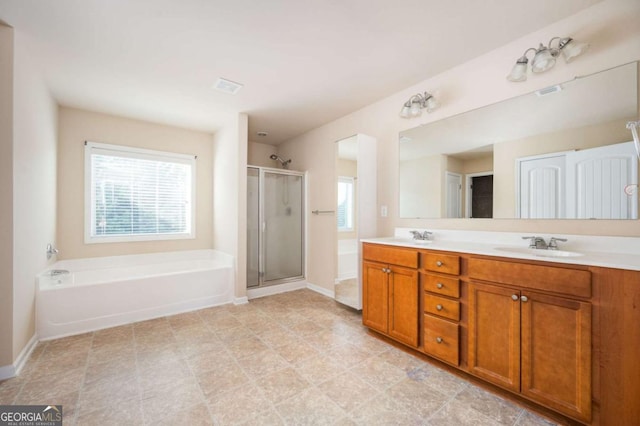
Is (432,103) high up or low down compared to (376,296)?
up

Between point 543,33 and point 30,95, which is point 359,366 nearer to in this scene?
point 543,33

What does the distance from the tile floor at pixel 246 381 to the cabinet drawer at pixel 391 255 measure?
74cm

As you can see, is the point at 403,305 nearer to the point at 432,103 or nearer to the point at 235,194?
the point at 432,103

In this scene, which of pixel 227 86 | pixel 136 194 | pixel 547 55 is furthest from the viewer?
pixel 136 194

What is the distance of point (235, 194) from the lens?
3506 millimetres

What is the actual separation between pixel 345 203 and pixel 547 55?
2.17m

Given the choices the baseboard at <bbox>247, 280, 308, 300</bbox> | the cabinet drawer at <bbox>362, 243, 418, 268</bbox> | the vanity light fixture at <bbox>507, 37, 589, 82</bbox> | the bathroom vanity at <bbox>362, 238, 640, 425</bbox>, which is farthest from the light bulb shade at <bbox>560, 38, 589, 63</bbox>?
the baseboard at <bbox>247, 280, 308, 300</bbox>

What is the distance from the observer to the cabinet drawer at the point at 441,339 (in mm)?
1858

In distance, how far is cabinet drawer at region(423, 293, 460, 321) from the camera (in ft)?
6.14

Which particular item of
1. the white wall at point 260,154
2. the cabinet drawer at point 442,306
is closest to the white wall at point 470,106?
the cabinet drawer at point 442,306

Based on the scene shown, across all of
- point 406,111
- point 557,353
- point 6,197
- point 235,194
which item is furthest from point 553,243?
point 6,197

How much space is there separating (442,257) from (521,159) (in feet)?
3.17

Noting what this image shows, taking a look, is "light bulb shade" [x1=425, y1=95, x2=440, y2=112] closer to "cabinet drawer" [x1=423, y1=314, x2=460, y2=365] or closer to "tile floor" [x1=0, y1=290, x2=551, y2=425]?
"cabinet drawer" [x1=423, y1=314, x2=460, y2=365]

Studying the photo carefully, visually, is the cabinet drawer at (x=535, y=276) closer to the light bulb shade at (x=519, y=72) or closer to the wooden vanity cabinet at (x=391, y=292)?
the wooden vanity cabinet at (x=391, y=292)
